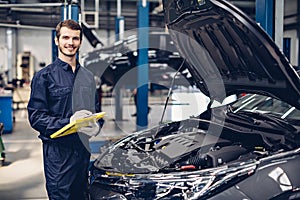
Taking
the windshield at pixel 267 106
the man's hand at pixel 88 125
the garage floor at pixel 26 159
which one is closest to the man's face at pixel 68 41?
the man's hand at pixel 88 125

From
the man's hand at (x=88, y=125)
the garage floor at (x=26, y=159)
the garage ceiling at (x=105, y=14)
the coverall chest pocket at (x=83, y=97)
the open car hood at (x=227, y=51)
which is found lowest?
the garage floor at (x=26, y=159)

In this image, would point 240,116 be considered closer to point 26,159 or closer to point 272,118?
point 272,118

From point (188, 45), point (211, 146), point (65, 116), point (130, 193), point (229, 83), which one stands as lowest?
point (130, 193)

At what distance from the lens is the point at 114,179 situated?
2066 millimetres

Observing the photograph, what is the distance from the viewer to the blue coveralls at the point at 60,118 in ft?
7.32

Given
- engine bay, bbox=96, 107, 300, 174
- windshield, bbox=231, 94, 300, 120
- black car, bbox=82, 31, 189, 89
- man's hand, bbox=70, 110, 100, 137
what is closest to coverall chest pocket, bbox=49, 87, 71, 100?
man's hand, bbox=70, 110, 100, 137

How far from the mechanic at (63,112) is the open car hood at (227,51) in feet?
2.10

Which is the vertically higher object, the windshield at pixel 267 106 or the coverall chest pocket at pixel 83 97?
the coverall chest pocket at pixel 83 97

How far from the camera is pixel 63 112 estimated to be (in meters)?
2.32

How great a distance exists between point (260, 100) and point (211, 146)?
30.8 inches

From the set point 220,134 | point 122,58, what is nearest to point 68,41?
point 220,134

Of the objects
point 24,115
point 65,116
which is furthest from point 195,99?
point 24,115

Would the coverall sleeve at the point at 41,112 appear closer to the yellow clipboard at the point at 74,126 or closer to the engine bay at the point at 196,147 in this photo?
the yellow clipboard at the point at 74,126

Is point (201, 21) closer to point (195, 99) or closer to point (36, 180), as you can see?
point (36, 180)
